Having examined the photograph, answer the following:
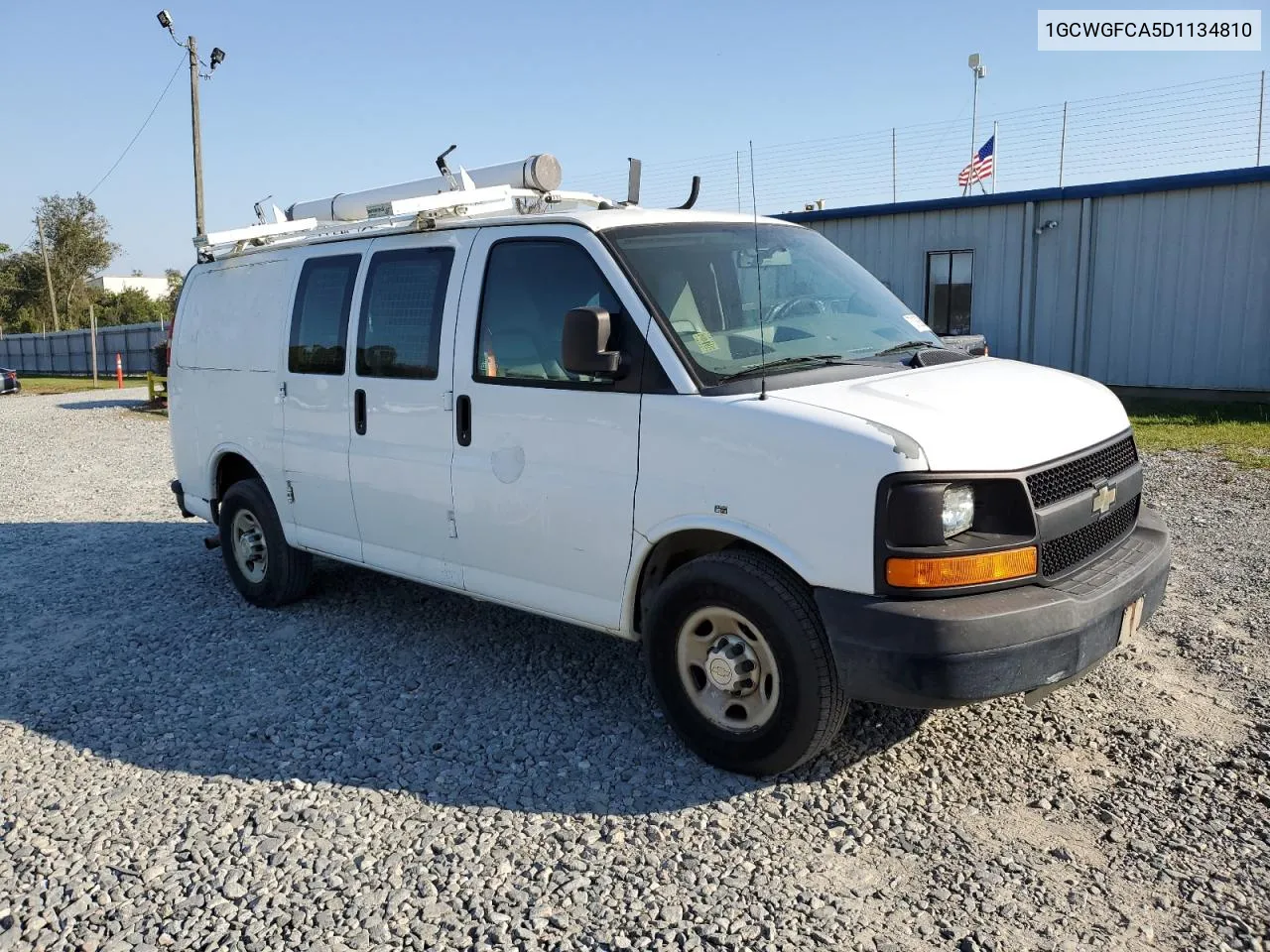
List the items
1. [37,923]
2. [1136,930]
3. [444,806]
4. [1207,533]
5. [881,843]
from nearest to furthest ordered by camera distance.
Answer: [1136,930], [37,923], [881,843], [444,806], [1207,533]

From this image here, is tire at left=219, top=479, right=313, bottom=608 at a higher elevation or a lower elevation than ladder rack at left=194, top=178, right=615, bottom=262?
lower

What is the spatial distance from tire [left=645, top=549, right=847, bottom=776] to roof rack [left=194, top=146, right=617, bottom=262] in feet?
7.47

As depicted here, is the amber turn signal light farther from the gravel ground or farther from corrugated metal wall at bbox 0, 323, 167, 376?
corrugated metal wall at bbox 0, 323, 167, 376

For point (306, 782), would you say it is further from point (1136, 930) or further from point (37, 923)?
point (1136, 930)

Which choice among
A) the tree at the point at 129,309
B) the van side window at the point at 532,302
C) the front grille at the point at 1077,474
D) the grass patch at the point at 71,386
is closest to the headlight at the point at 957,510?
the front grille at the point at 1077,474

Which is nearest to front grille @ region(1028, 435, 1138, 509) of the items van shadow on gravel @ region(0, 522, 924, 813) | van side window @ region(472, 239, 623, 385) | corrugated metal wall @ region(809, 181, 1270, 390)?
van shadow on gravel @ region(0, 522, 924, 813)

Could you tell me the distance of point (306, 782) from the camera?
4000 mm

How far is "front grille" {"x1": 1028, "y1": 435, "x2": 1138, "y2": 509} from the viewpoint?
141 inches

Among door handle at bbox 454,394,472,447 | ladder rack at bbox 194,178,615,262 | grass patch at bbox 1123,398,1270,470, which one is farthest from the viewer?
grass patch at bbox 1123,398,1270,470

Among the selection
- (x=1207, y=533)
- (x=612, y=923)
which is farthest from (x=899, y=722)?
(x=1207, y=533)

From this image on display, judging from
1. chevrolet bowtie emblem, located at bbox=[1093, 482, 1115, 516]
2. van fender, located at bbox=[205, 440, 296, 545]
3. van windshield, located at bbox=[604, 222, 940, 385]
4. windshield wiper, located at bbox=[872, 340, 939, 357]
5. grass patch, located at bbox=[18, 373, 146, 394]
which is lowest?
grass patch, located at bbox=[18, 373, 146, 394]

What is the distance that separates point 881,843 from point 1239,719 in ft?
6.18

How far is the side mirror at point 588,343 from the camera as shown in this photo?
3.94 m

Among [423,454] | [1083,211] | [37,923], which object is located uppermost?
[1083,211]
